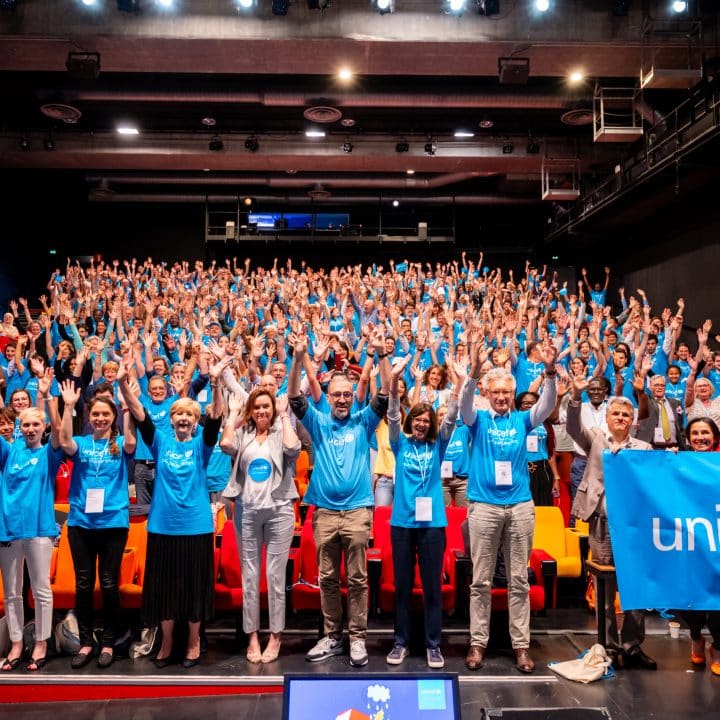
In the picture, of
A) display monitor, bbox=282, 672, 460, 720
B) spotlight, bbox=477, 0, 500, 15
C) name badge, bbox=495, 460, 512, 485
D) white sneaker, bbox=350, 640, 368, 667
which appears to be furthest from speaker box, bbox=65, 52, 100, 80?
display monitor, bbox=282, 672, 460, 720

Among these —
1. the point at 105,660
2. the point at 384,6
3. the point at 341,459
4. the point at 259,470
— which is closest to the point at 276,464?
the point at 259,470

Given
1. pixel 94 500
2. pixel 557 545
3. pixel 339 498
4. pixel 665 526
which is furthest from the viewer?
pixel 557 545

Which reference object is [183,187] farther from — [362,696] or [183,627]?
[362,696]

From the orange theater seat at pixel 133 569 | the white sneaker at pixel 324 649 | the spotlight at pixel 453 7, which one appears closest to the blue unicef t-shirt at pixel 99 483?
the orange theater seat at pixel 133 569

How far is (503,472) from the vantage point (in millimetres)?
3453

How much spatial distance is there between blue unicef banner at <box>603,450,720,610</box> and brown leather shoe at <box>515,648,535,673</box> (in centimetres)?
78

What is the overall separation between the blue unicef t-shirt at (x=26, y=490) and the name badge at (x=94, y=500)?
0.79ft

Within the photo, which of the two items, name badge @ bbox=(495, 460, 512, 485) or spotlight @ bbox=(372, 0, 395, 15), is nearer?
name badge @ bbox=(495, 460, 512, 485)

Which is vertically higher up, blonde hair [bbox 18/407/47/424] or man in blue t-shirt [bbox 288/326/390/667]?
blonde hair [bbox 18/407/47/424]

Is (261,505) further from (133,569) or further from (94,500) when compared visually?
(133,569)

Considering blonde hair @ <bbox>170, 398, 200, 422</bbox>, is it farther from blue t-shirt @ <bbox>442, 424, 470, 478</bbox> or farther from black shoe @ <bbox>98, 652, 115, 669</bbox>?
blue t-shirt @ <bbox>442, 424, 470, 478</bbox>

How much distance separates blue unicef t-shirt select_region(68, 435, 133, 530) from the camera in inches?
136

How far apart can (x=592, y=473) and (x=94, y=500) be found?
2701 mm

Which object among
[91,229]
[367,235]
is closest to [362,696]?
[367,235]
